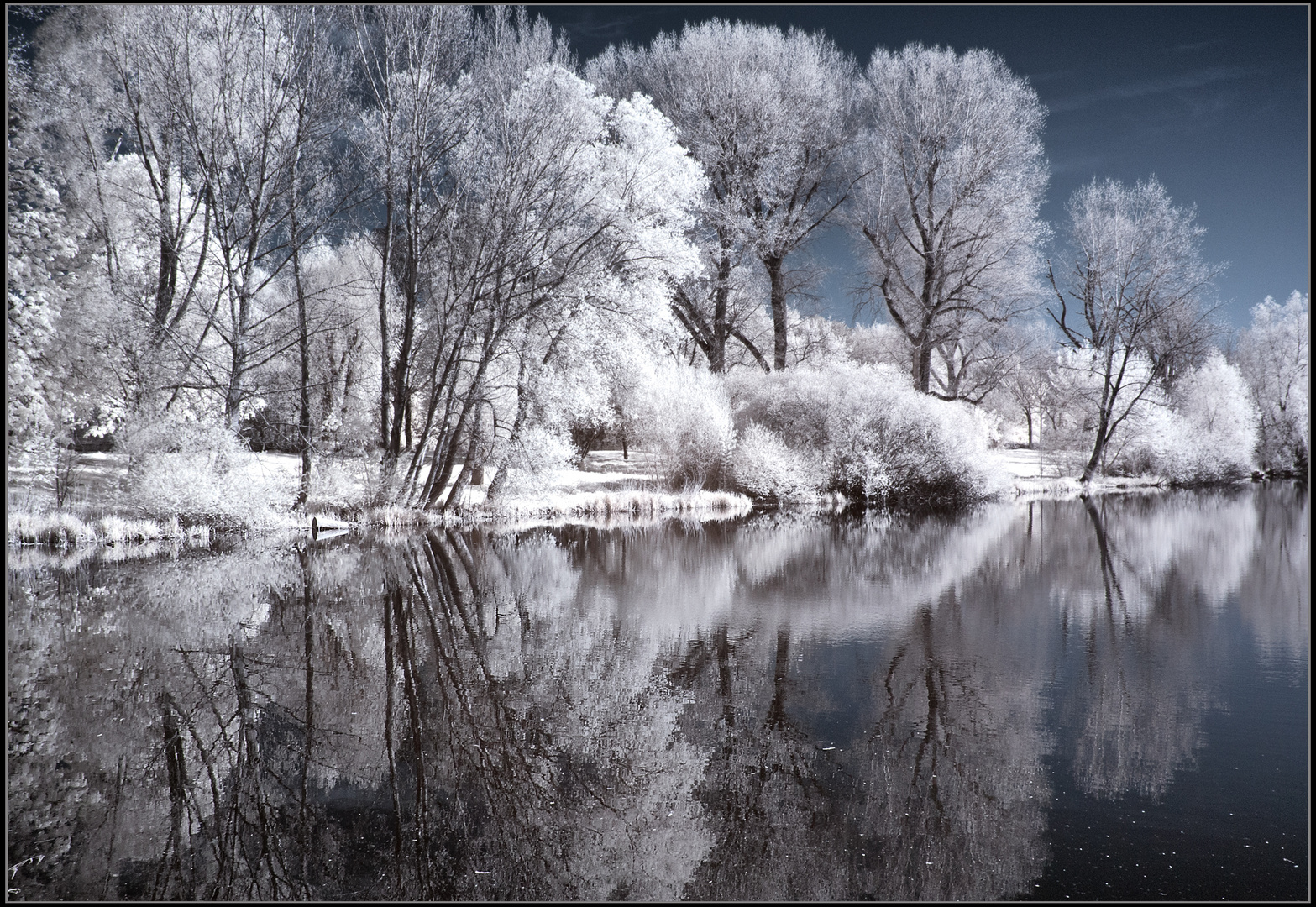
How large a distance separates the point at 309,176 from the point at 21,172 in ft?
14.7

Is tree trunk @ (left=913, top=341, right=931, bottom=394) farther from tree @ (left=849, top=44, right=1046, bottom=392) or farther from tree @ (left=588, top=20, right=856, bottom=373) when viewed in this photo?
tree @ (left=588, top=20, right=856, bottom=373)

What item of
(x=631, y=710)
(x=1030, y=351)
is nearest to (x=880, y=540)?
(x=631, y=710)

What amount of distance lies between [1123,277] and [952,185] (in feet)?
27.0

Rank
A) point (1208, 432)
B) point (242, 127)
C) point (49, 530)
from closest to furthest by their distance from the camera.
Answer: point (49, 530) → point (242, 127) → point (1208, 432)

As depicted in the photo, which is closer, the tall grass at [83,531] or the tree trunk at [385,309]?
the tall grass at [83,531]

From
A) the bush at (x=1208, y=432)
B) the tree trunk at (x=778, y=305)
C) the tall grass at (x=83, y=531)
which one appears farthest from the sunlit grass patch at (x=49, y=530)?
the bush at (x=1208, y=432)

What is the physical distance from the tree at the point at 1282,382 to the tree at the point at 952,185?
16352mm

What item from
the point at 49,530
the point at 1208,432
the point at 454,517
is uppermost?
the point at 1208,432

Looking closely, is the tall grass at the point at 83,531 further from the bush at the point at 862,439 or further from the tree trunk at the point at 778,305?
the tree trunk at the point at 778,305

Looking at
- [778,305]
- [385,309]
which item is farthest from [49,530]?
[778,305]

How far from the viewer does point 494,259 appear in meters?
15.5

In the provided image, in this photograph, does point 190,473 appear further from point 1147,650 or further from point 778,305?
point 778,305

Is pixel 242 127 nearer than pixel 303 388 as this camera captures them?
Yes

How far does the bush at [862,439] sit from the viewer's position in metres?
20.4
